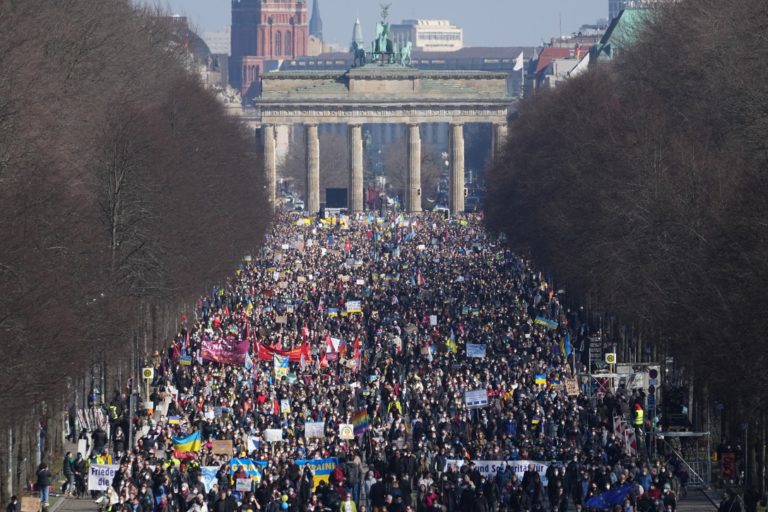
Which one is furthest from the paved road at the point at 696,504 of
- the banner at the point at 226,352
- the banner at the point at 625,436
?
the banner at the point at 226,352

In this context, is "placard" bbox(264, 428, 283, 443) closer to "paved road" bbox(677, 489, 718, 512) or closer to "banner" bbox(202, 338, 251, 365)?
"paved road" bbox(677, 489, 718, 512)

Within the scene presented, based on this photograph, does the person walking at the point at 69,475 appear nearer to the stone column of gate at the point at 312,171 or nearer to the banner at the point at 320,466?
the banner at the point at 320,466

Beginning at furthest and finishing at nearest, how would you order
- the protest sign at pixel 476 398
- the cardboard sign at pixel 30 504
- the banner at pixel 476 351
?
the banner at pixel 476 351 < the protest sign at pixel 476 398 < the cardboard sign at pixel 30 504

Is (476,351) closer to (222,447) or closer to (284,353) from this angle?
(284,353)

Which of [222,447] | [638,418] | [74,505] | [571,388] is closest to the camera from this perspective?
[74,505]

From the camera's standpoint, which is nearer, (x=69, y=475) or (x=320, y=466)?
(x=320, y=466)

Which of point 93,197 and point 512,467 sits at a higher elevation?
point 93,197

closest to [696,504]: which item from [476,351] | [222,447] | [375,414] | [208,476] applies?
[222,447]
